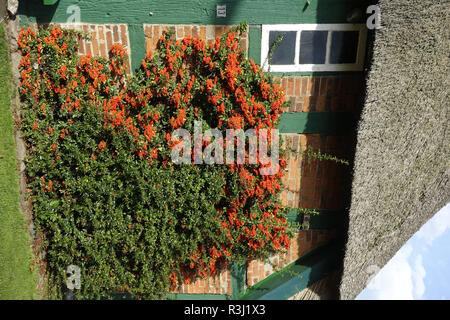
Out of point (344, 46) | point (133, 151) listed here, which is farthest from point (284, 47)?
point (133, 151)

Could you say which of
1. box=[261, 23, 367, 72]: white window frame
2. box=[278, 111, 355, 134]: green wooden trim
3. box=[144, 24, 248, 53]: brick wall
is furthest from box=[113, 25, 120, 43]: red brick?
box=[278, 111, 355, 134]: green wooden trim

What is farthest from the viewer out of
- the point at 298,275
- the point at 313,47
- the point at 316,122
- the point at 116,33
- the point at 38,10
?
the point at 298,275

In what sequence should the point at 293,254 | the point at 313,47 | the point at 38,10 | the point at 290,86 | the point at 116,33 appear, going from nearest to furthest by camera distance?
the point at 38,10, the point at 116,33, the point at 313,47, the point at 290,86, the point at 293,254

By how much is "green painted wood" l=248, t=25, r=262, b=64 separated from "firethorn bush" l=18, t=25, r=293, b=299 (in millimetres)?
113

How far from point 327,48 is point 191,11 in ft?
5.57

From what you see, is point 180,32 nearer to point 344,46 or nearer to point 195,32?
point 195,32

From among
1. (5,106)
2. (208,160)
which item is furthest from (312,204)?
(5,106)

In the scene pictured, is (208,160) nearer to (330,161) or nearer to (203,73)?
(203,73)

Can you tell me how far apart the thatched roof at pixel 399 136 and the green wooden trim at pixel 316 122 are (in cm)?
41

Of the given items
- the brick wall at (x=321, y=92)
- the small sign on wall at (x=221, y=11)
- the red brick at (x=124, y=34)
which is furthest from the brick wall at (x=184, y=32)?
the brick wall at (x=321, y=92)

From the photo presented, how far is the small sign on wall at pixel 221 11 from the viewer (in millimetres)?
3932

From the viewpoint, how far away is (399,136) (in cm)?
443

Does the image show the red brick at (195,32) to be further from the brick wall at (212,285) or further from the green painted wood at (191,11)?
the brick wall at (212,285)

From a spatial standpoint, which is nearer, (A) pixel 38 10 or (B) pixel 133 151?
(A) pixel 38 10
